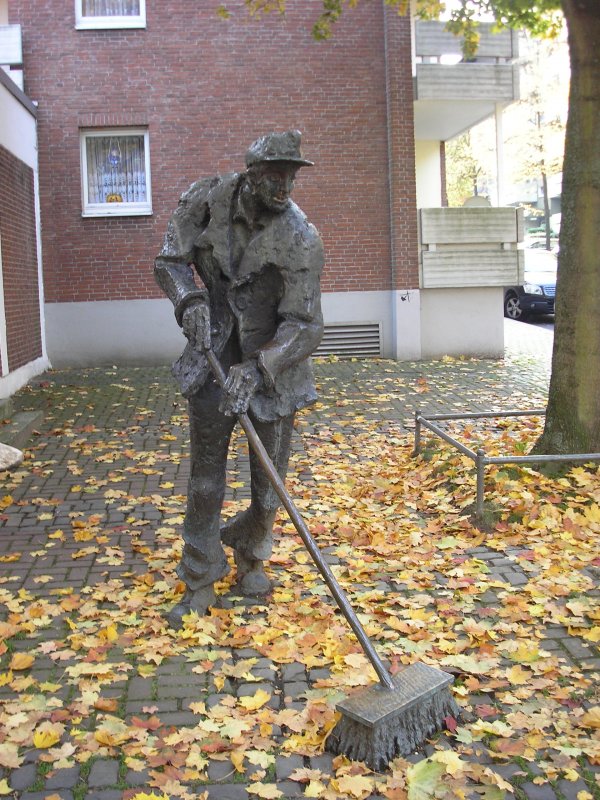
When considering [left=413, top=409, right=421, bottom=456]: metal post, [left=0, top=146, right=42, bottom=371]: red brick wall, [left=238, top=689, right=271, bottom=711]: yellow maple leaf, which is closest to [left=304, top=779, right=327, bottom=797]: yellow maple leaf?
[left=238, top=689, right=271, bottom=711]: yellow maple leaf

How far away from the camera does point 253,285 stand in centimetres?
434

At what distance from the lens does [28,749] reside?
11.2 ft

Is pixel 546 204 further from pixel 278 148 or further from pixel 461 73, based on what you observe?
pixel 278 148

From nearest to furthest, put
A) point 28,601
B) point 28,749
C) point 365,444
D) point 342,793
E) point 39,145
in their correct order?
point 342,793 → point 28,749 → point 28,601 → point 365,444 → point 39,145

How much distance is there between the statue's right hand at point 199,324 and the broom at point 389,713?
4.16 feet

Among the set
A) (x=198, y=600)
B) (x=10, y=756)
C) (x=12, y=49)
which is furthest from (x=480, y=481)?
(x=12, y=49)

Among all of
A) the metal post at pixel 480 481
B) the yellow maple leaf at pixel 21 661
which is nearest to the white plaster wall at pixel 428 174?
the metal post at pixel 480 481

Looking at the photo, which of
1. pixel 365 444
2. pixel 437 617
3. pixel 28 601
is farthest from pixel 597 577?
pixel 365 444

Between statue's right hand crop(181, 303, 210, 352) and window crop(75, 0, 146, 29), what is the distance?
12.4m

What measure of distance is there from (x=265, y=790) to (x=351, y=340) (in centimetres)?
1307

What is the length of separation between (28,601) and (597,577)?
3245mm

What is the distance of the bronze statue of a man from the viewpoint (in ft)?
13.5

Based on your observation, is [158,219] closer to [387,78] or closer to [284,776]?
[387,78]

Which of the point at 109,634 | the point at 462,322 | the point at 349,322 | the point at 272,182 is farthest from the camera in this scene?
the point at 462,322
